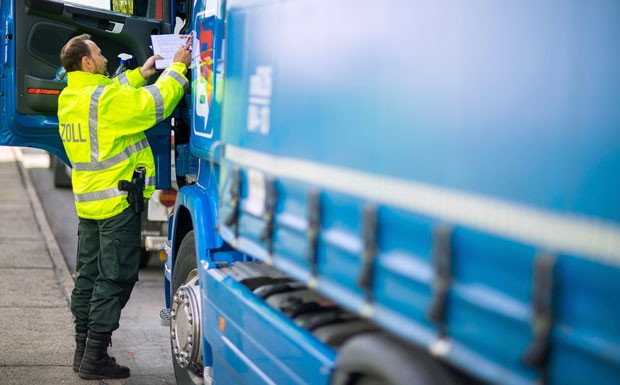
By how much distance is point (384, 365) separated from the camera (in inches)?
101

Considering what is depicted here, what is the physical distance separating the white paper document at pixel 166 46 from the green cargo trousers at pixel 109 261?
0.86 metres

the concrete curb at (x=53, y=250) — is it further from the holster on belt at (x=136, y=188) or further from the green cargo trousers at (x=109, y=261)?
the holster on belt at (x=136, y=188)

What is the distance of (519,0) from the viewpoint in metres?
2.12

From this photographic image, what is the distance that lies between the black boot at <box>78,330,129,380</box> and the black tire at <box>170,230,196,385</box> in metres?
0.68

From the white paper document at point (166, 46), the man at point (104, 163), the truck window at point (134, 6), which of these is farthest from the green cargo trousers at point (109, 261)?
the truck window at point (134, 6)

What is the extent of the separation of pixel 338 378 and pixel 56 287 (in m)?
5.88

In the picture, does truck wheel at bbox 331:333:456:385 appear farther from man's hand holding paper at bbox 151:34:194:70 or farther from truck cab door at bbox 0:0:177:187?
truck cab door at bbox 0:0:177:187

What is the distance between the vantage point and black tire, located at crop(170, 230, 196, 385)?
4.96 m

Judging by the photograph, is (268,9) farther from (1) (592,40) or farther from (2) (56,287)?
(2) (56,287)

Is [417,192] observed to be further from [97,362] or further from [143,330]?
[143,330]

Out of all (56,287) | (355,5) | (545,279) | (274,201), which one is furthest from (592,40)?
(56,287)

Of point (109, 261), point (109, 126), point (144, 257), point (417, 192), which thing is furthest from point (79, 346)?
point (417, 192)

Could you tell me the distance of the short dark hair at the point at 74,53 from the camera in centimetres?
549


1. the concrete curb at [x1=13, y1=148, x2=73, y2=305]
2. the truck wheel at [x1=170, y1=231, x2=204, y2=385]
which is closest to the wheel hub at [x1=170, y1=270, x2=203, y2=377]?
the truck wheel at [x1=170, y1=231, x2=204, y2=385]
